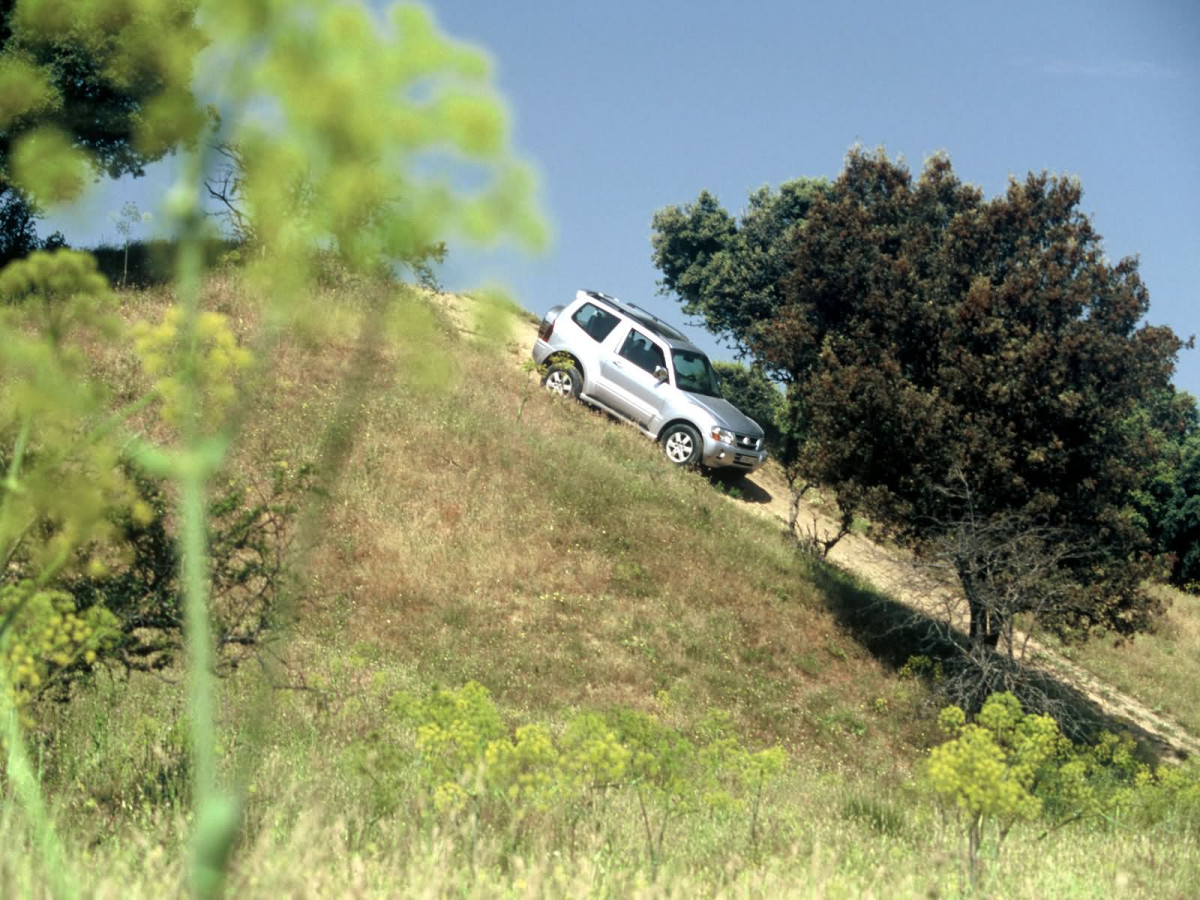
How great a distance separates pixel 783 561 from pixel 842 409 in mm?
2693

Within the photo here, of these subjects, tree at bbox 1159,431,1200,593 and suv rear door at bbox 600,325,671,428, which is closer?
suv rear door at bbox 600,325,671,428

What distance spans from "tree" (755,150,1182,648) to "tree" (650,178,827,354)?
2207 centimetres

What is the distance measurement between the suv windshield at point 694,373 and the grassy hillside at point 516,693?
175 cm

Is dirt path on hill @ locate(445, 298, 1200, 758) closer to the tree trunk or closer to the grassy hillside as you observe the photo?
the tree trunk

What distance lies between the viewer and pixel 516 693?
44.7 ft

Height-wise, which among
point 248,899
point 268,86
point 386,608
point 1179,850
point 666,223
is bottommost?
point 386,608

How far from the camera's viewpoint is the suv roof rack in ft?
80.1

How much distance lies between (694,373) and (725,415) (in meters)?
1.20

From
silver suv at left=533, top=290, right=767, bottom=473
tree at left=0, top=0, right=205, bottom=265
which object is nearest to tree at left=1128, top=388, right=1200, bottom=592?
silver suv at left=533, top=290, right=767, bottom=473

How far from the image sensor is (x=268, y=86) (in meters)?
1.79

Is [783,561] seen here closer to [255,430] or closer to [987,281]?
[987,281]

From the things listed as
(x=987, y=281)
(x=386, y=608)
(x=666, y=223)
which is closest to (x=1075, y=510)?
(x=987, y=281)

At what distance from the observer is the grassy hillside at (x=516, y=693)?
10.7 ft

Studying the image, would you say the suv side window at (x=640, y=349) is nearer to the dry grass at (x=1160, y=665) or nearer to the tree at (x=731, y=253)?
the dry grass at (x=1160, y=665)
